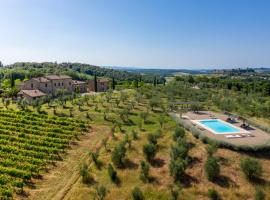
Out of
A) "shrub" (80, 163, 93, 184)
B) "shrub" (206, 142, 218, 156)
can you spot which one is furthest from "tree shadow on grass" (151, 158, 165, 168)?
"shrub" (80, 163, 93, 184)

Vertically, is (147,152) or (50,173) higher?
(147,152)

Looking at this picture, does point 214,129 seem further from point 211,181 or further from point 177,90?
point 177,90

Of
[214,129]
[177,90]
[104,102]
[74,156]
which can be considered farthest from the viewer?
[177,90]

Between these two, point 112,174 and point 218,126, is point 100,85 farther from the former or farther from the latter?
point 112,174

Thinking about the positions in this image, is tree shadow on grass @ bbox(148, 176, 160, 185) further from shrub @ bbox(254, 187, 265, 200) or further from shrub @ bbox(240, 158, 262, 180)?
shrub @ bbox(240, 158, 262, 180)

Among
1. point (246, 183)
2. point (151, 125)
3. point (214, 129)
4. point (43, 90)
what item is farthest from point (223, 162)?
point (43, 90)

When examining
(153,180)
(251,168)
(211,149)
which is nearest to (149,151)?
(153,180)
